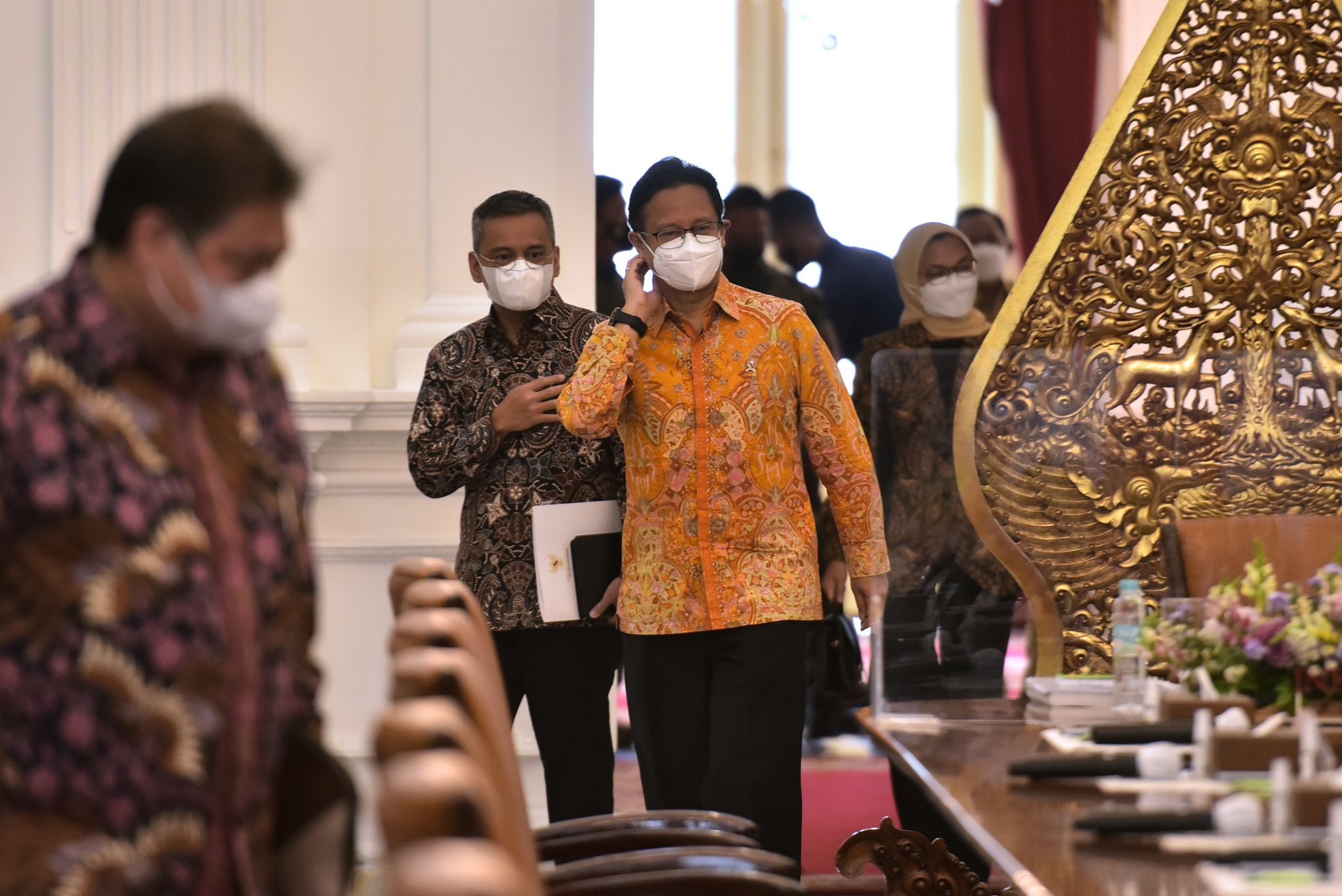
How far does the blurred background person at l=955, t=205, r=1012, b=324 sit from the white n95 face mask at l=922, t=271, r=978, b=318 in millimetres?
1022

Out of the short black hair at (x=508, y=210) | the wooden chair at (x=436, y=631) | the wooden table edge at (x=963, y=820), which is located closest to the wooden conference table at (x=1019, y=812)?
the wooden table edge at (x=963, y=820)

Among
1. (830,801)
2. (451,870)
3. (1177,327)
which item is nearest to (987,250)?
(830,801)

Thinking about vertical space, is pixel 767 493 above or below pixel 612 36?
below

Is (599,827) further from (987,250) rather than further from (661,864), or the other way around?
(987,250)

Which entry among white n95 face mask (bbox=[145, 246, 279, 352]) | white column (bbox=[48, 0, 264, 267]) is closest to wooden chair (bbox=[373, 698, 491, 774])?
white n95 face mask (bbox=[145, 246, 279, 352])

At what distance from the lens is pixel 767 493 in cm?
298

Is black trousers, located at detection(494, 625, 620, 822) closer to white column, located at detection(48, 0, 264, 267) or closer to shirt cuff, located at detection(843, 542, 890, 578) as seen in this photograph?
shirt cuff, located at detection(843, 542, 890, 578)

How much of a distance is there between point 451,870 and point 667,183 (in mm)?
2344

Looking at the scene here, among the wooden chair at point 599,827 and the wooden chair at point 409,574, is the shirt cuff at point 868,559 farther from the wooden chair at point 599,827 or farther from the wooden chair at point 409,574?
the wooden chair at point 409,574

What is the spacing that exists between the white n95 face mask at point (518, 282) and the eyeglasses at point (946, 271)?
91 centimetres

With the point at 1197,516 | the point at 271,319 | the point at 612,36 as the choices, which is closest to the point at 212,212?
the point at 271,319

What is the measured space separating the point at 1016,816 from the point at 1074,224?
1.70 m

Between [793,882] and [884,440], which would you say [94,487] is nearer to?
[793,882]

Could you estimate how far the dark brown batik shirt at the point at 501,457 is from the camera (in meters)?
3.19
